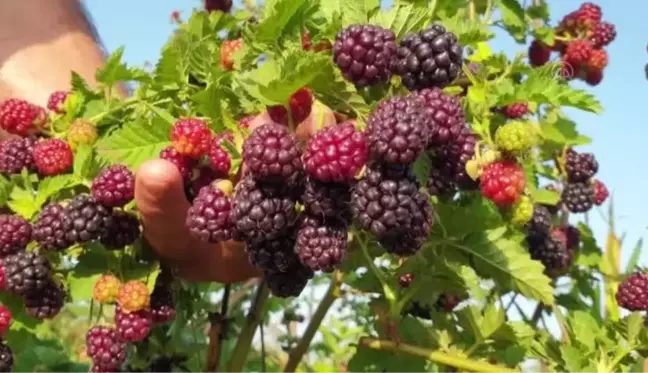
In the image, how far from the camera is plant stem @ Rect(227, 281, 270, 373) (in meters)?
1.64

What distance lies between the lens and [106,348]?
1.45m

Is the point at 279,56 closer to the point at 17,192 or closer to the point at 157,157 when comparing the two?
the point at 157,157

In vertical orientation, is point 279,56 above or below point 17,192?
above

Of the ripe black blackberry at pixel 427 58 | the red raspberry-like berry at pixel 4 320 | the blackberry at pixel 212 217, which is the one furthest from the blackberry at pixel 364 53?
the red raspberry-like berry at pixel 4 320

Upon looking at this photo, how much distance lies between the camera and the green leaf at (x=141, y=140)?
1.34 meters

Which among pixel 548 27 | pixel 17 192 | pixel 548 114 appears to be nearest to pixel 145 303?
pixel 17 192

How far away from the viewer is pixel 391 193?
3.30 feet

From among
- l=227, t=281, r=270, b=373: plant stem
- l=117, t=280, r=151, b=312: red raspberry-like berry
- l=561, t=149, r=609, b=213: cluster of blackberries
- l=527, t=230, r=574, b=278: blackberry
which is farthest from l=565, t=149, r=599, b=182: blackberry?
l=117, t=280, r=151, b=312: red raspberry-like berry

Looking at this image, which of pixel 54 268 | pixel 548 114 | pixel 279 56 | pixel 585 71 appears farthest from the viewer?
pixel 585 71

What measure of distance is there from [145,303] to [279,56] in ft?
1.48

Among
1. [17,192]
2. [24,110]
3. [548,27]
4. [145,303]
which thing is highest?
[548,27]

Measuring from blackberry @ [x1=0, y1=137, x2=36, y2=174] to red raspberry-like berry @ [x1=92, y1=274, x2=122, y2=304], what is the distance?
0.23 meters

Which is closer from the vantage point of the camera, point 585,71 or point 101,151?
point 101,151

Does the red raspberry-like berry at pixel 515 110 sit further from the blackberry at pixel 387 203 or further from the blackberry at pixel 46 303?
the blackberry at pixel 46 303
